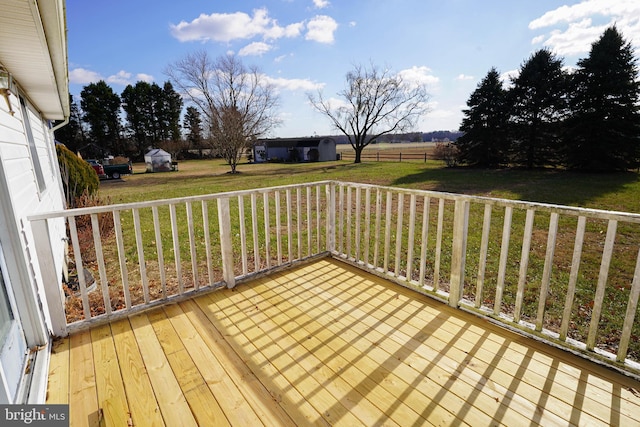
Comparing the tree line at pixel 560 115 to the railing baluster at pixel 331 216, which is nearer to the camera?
the railing baluster at pixel 331 216

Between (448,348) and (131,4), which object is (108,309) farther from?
(131,4)

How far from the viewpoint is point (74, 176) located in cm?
748

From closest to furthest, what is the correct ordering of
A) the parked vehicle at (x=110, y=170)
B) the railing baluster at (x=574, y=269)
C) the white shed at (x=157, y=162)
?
the railing baluster at (x=574, y=269), the parked vehicle at (x=110, y=170), the white shed at (x=157, y=162)

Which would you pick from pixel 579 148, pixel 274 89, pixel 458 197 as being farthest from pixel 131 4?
pixel 274 89

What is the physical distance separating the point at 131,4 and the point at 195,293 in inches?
204

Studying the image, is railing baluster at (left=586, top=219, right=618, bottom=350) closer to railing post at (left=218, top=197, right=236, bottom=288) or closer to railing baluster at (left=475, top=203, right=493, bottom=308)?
railing baluster at (left=475, top=203, right=493, bottom=308)

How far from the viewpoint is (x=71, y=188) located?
7.49 metres

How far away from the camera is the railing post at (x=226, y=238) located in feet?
9.35

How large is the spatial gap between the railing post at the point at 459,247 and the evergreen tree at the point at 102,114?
3873 cm

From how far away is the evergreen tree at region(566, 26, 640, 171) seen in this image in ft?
42.3

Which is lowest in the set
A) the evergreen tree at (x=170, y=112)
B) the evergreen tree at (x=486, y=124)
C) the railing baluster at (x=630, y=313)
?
the railing baluster at (x=630, y=313)

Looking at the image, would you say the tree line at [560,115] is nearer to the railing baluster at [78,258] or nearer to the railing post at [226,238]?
the railing post at [226,238]

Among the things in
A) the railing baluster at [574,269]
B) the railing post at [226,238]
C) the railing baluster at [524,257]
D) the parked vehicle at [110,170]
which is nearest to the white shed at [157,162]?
the parked vehicle at [110,170]

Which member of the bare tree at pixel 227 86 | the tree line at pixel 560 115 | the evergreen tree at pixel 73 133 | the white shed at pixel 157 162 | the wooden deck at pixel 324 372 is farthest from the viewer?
the evergreen tree at pixel 73 133
